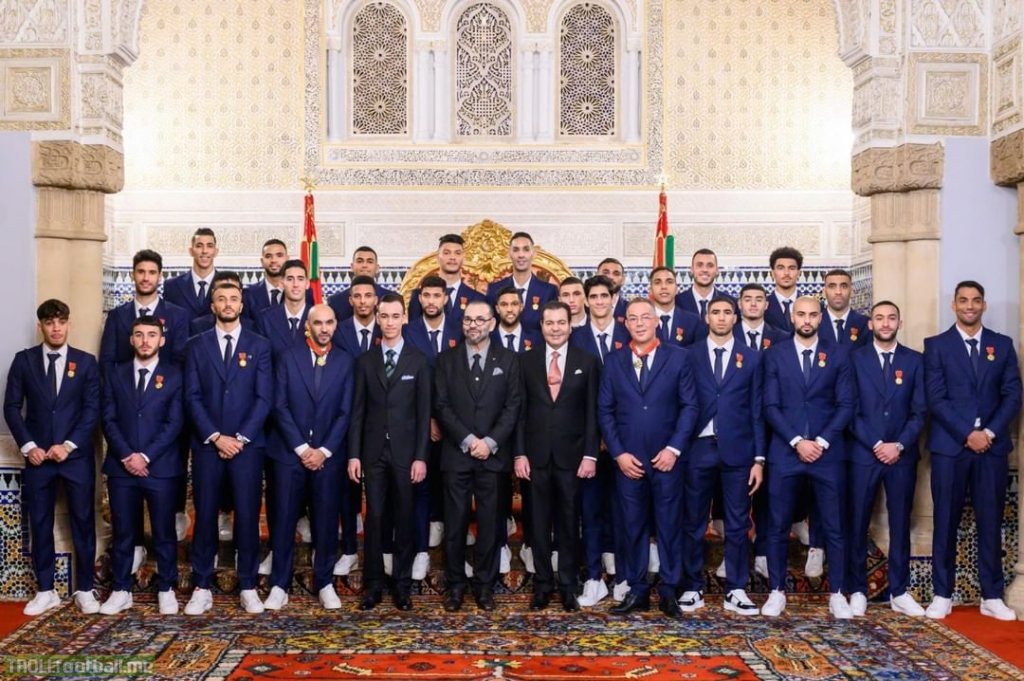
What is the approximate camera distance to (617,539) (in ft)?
18.8

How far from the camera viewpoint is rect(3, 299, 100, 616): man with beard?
5645 mm

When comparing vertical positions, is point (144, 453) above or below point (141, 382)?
below

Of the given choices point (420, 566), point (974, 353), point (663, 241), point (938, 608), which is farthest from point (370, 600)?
point (663, 241)

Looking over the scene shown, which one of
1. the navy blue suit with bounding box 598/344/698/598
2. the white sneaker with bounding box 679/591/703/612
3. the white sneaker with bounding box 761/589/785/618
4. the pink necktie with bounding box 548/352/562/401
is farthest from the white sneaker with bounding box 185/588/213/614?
the white sneaker with bounding box 761/589/785/618

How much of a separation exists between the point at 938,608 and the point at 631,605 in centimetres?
148

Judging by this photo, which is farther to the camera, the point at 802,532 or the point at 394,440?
the point at 802,532

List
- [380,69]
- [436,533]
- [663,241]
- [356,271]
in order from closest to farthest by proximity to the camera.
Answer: [436,533], [356,271], [663,241], [380,69]

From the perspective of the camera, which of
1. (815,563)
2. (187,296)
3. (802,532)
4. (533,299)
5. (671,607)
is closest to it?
(671,607)

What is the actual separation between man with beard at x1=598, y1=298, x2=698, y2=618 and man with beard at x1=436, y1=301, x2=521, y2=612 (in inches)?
19.3

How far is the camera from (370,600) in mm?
5629

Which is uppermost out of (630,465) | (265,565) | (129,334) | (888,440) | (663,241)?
(663,241)

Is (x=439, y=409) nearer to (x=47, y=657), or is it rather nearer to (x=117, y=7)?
(x=47, y=657)

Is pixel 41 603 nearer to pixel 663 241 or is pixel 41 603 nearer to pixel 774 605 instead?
pixel 774 605

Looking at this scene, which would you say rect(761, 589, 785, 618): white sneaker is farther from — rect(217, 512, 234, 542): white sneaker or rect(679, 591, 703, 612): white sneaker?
rect(217, 512, 234, 542): white sneaker
